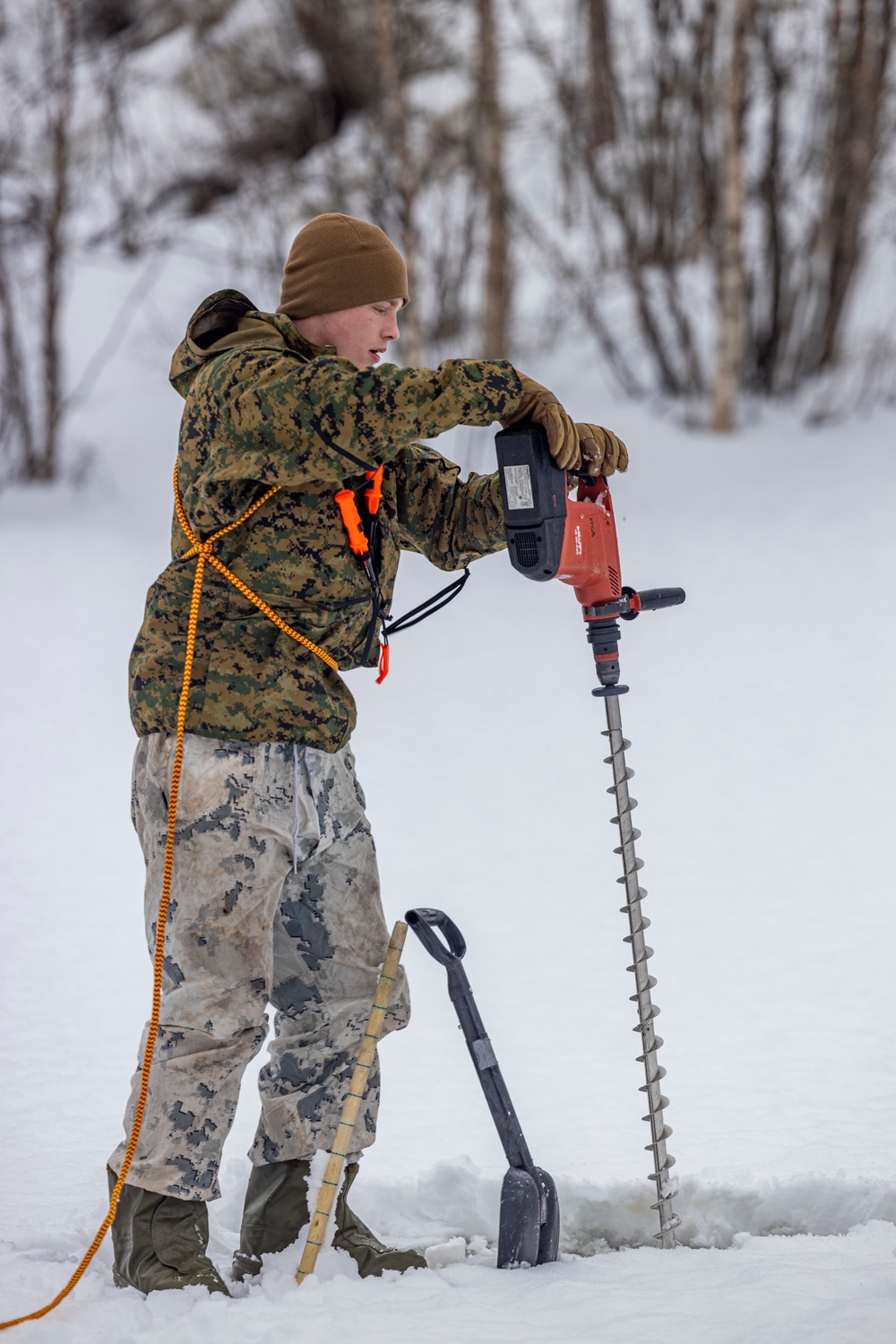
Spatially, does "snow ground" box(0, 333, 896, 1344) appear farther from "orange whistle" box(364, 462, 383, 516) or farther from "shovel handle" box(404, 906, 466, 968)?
"orange whistle" box(364, 462, 383, 516)

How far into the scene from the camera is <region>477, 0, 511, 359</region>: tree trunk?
9609 mm

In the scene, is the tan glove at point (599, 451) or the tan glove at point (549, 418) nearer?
the tan glove at point (549, 418)

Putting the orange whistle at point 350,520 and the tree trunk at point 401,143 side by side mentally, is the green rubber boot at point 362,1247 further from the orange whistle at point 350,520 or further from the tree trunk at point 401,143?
the tree trunk at point 401,143

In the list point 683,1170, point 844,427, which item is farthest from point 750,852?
point 844,427

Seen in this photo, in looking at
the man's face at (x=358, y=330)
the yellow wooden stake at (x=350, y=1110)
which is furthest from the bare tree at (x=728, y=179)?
the yellow wooden stake at (x=350, y=1110)

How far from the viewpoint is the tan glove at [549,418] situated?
209 cm

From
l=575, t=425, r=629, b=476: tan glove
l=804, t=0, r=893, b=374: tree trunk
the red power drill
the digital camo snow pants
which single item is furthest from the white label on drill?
l=804, t=0, r=893, b=374: tree trunk

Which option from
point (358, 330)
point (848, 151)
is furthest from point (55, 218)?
point (358, 330)

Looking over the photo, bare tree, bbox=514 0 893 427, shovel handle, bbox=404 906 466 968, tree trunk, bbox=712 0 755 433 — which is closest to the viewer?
shovel handle, bbox=404 906 466 968

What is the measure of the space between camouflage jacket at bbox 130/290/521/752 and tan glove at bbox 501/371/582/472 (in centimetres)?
8

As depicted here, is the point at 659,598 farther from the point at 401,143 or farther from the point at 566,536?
the point at 401,143

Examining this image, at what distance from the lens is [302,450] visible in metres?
1.94

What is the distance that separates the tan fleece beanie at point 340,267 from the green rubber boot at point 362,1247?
153 cm

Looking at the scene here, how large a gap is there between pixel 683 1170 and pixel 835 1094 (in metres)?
0.57
